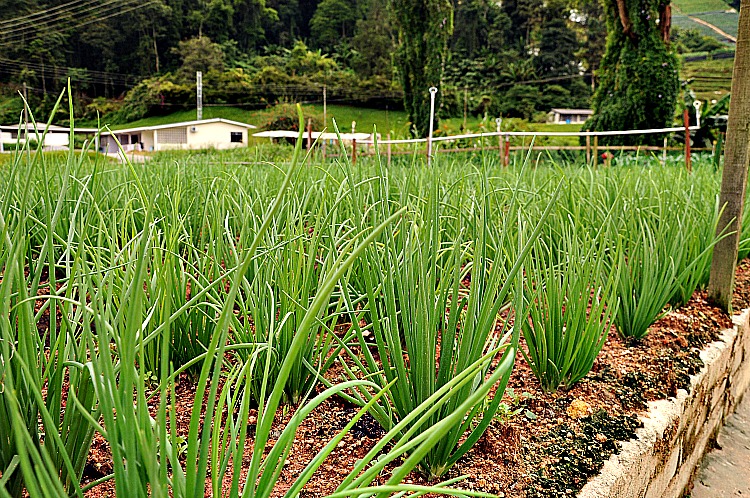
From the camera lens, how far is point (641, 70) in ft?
44.7

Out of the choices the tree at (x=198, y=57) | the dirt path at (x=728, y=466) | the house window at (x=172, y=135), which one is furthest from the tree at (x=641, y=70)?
the tree at (x=198, y=57)

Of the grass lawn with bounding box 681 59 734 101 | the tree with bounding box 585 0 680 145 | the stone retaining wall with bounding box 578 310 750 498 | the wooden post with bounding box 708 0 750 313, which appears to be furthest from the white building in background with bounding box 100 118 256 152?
the stone retaining wall with bounding box 578 310 750 498

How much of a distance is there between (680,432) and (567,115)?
50067 millimetres

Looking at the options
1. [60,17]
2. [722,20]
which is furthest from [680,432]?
[722,20]

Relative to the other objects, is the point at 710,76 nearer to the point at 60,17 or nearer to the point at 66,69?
the point at 66,69

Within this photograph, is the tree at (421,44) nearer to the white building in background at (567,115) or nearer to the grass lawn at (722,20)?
the white building in background at (567,115)

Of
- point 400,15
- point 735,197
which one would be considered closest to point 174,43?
point 400,15

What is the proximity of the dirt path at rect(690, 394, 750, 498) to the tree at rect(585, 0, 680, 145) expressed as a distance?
1225 cm

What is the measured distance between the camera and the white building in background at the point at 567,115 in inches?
1838

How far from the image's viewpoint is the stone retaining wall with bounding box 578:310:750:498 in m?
1.13

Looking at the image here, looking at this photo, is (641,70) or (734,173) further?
(641,70)

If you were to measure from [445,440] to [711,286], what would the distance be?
173 centimetres

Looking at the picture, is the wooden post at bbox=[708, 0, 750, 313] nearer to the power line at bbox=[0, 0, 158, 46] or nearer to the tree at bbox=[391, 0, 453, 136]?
the tree at bbox=[391, 0, 453, 136]

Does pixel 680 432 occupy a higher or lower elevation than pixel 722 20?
lower
